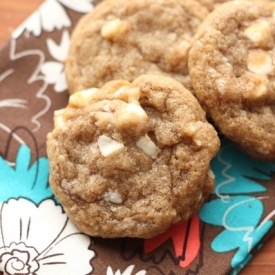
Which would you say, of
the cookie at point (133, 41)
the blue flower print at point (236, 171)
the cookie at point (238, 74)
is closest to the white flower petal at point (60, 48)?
the cookie at point (133, 41)

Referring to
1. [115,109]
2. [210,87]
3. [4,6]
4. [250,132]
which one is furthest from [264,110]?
[4,6]

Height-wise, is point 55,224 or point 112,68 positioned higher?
point 112,68

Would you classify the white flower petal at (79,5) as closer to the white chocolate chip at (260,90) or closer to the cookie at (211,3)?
the cookie at (211,3)

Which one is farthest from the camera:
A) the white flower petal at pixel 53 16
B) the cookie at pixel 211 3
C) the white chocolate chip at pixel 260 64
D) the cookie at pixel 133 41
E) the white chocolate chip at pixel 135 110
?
the white flower petal at pixel 53 16

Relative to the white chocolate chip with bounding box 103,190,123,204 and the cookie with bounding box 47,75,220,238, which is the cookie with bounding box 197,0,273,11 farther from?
the white chocolate chip with bounding box 103,190,123,204

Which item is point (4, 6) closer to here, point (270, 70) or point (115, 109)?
point (115, 109)

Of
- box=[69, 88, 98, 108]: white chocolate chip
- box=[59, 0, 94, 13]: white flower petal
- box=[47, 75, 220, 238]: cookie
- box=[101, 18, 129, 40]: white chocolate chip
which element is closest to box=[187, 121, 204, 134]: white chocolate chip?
box=[47, 75, 220, 238]: cookie
